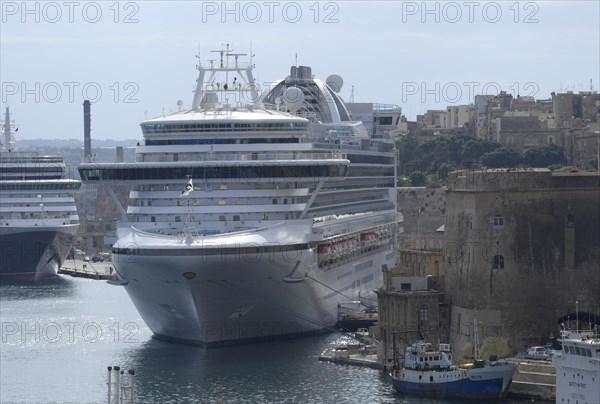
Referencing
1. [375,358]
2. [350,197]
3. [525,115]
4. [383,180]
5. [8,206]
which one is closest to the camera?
[375,358]

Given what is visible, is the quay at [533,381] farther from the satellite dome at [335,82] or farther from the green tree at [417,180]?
the green tree at [417,180]

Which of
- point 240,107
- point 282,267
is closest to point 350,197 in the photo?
point 240,107

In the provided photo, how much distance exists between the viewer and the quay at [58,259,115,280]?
9725 centimetres

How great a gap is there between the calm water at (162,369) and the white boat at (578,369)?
7185mm

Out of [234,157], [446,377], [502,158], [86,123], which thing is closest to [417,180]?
[502,158]

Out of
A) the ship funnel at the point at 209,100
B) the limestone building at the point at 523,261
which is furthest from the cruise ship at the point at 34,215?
the limestone building at the point at 523,261

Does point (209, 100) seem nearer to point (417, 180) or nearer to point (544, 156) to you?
point (544, 156)

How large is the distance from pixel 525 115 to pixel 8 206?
3341 cm

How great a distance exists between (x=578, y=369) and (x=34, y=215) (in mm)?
62790

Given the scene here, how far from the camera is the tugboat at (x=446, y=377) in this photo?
1799 inches

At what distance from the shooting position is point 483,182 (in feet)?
162

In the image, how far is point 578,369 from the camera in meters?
38.7

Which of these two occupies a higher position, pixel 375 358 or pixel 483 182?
pixel 483 182

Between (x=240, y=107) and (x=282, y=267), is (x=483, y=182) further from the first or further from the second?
(x=240, y=107)
